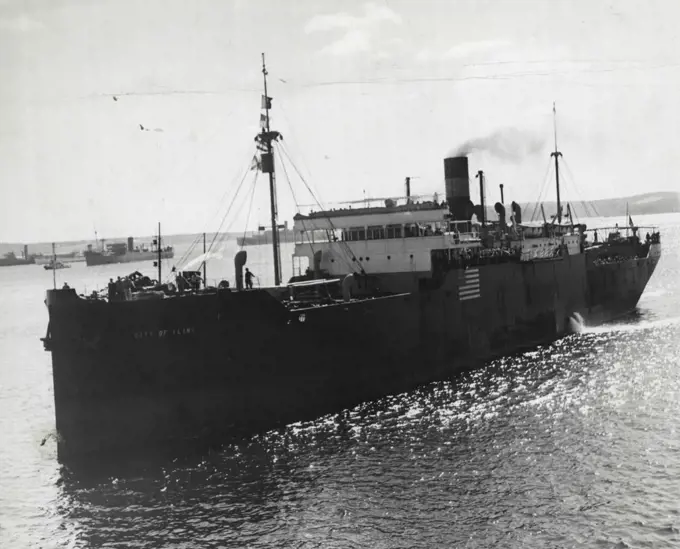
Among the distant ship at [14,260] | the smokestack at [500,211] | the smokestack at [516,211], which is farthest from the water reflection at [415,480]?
the distant ship at [14,260]

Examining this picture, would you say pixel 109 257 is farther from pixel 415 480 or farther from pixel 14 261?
pixel 415 480

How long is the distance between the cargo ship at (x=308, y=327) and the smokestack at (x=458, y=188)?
0.06 m

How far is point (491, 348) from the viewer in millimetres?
29047

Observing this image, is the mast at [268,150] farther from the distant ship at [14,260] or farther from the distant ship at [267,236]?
the distant ship at [14,260]

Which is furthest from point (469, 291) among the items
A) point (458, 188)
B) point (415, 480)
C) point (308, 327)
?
point (415, 480)

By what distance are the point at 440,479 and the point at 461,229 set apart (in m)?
19.7

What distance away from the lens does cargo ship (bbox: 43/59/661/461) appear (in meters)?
17.7

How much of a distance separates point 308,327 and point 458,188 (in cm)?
1586

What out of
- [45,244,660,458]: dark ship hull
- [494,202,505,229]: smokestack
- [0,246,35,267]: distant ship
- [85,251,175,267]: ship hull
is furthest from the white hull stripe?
[0,246,35,267]: distant ship

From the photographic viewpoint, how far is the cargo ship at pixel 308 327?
1770cm

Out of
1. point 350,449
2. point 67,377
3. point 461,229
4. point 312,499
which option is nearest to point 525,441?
point 350,449

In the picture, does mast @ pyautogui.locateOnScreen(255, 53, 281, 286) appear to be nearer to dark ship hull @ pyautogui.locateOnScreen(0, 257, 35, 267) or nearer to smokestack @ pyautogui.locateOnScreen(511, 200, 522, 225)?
smokestack @ pyautogui.locateOnScreen(511, 200, 522, 225)

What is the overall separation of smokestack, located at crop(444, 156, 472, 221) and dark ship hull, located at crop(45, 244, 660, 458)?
8125mm

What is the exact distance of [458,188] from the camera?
33625 mm
